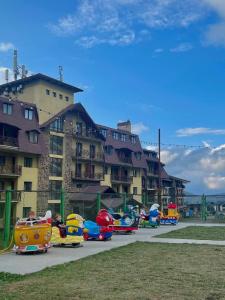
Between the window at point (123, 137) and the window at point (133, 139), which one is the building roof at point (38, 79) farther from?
the window at point (133, 139)

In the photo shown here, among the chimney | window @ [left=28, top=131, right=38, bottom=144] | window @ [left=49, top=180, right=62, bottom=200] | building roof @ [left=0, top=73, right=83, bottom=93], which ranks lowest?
window @ [left=49, top=180, right=62, bottom=200]

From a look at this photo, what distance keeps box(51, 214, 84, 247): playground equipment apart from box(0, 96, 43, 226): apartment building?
21.3m

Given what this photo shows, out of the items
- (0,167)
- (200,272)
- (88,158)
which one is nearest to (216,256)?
(200,272)

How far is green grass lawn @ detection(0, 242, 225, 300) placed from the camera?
746cm

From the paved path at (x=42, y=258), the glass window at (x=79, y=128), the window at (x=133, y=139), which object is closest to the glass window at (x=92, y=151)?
the glass window at (x=79, y=128)

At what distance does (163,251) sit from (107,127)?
133 ft

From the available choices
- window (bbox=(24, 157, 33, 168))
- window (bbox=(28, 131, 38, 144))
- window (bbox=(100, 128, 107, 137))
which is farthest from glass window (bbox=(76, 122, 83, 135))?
window (bbox=(24, 157, 33, 168))

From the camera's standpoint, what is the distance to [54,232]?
15.0m

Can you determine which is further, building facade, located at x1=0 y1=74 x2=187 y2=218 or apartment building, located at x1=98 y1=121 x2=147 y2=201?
apartment building, located at x1=98 y1=121 x2=147 y2=201

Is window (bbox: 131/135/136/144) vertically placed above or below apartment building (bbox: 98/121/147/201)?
above

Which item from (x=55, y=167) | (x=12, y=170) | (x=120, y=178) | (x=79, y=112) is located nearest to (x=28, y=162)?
(x=12, y=170)

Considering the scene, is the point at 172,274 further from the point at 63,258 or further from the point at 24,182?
the point at 24,182

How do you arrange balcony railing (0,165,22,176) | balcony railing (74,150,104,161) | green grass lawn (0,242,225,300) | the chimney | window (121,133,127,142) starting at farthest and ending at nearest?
the chimney < window (121,133,127,142) < balcony railing (74,150,104,161) < balcony railing (0,165,22,176) < green grass lawn (0,242,225,300)

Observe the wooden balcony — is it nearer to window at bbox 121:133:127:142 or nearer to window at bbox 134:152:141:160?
window at bbox 121:133:127:142
